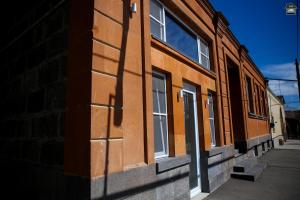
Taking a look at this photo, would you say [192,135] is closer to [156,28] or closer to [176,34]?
[176,34]

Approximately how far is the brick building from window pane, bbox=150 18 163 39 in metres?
0.04

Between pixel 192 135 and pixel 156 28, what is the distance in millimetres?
2850

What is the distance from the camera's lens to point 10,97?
477cm

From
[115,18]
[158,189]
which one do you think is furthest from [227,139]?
[115,18]

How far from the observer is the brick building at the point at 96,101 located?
3064 millimetres

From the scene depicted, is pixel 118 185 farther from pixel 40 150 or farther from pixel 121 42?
pixel 121 42

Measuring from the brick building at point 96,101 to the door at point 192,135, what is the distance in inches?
1.6

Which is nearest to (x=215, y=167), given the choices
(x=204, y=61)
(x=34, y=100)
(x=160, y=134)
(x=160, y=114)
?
(x=160, y=134)

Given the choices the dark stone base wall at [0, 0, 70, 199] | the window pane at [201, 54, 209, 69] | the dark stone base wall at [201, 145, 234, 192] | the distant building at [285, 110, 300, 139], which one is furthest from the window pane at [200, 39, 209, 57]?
the distant building at [285, 110, 300, 139]

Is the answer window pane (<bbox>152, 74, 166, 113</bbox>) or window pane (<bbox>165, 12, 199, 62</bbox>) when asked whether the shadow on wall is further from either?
window pane (<bbox>165, 12, 199, 62</bbox>)

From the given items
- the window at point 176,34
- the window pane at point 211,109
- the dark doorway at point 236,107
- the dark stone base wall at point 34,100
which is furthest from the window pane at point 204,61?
the dark stone base wall at point 34,100

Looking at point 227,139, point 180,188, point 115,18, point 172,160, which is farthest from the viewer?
point 227,139

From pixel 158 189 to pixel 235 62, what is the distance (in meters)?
8.74

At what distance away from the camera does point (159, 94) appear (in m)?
4.90
